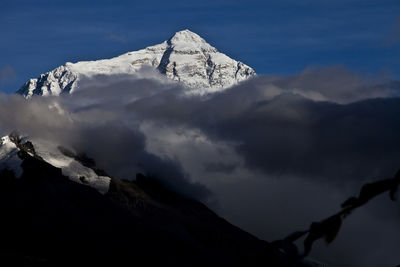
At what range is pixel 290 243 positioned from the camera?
15781 mm

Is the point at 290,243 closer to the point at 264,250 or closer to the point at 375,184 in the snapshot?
the point at 264,250

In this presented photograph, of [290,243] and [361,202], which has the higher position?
[361,202]

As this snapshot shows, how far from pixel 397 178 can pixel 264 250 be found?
10.4 ft

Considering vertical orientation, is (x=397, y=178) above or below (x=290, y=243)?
above

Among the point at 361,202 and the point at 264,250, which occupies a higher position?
the point at 361,202

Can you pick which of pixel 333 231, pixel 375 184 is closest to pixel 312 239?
pixel 333 231

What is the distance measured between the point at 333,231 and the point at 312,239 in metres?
0.47

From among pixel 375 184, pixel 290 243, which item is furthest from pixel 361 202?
pixel 290 243

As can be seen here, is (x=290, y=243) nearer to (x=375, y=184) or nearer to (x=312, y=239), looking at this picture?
(x=312, y=239)

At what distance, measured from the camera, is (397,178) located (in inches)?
640

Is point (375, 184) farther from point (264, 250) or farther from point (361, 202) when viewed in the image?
point (264, 250)

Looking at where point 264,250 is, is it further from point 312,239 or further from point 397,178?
point 397,178

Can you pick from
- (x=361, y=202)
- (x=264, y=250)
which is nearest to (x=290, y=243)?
(x=264, y=250)

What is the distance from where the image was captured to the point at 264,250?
1598cm
